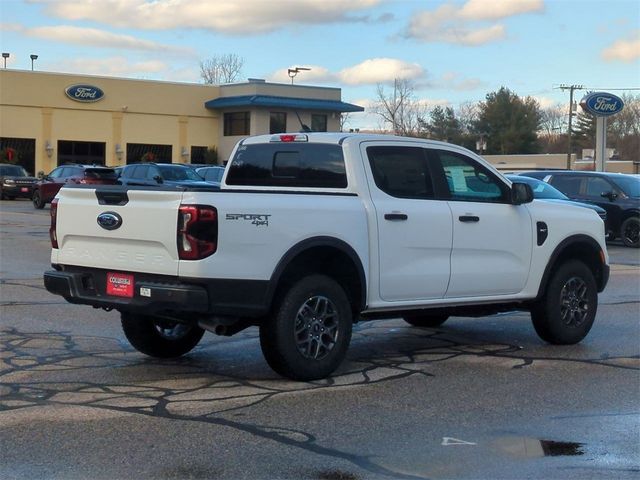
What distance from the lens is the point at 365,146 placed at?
827 centimetres

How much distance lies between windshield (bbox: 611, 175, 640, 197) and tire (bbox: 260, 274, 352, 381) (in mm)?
16647

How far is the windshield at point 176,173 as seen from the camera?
1072 inches

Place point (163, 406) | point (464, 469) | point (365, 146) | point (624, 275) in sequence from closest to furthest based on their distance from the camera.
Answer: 1. point (464, 469)
2. point (163, 406)
3. point (365, 146)
4. point (624, 275)

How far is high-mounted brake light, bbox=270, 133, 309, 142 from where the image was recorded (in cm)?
852

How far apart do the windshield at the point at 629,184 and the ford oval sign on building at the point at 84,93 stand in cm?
3832

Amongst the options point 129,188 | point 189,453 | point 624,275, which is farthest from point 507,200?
point 624,275

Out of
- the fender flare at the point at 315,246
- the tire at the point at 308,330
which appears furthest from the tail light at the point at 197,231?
the tire at the point at 308,330

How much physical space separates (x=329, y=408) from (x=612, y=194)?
17476 millimetres

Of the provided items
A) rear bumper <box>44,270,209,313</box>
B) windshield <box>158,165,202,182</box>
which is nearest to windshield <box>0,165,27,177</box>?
windshield <box>158,165,202,182</box>

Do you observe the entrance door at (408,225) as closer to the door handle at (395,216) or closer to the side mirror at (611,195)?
the door handle at (395,216)

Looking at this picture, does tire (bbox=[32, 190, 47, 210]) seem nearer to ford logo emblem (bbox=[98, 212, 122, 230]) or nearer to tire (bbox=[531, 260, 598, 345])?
tire (bbox=[531, 260, 598, 345])

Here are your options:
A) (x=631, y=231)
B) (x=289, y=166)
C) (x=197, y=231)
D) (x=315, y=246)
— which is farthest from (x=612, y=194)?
(x=197, y=231)

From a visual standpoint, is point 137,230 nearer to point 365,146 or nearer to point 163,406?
point 163,406

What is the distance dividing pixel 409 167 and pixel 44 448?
13.6ft
